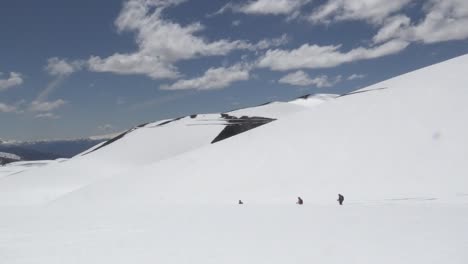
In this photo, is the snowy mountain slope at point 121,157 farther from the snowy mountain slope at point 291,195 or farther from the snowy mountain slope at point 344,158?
the snowy mountain slope at point 344,158

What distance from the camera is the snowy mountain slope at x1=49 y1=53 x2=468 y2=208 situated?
80.6ft

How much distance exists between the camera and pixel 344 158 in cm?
2866

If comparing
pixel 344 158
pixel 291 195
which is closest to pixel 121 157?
Answer: pixel 344 158

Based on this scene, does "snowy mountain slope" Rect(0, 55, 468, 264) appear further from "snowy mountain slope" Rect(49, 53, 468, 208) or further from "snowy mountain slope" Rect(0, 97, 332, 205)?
"snowy mountain slope" Rect(0, 97, 332, 205)

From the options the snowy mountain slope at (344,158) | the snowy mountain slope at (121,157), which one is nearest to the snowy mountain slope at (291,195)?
the snowy mountain slope at (344,158)

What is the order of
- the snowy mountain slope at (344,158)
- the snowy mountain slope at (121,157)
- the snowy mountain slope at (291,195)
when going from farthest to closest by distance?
the snowy mountain slope at (121,157)
the snowy mountain slope at (344,158)
the snowy mountain slope at (291,195)

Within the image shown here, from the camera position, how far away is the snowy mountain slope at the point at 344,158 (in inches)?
967

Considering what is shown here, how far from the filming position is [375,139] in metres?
29.8

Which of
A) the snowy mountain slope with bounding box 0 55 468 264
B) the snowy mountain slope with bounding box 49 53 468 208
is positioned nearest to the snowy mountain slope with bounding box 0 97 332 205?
the snowy mountain slope with bounding box 0 55 468 264

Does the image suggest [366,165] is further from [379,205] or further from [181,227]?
[181,227]

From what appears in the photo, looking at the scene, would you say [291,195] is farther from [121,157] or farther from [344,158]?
[121,157]

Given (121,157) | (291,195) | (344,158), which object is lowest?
(291,195)

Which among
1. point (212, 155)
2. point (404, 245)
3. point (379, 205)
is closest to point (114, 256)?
point (404, 245)

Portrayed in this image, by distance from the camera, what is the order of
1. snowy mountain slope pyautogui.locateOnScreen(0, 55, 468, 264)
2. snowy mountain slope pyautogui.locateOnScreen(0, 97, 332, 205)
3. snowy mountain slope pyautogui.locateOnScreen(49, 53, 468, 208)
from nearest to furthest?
snowy mountain slope pyautogui.locateOnScreen(0, 55, 468, 264)
snowy mountain slope pyautogui.locateOnScreen(49, 53, 468, 208)
snowy mountain slope pyautogui.locateOnScreen(0, 97, 332, 205)
